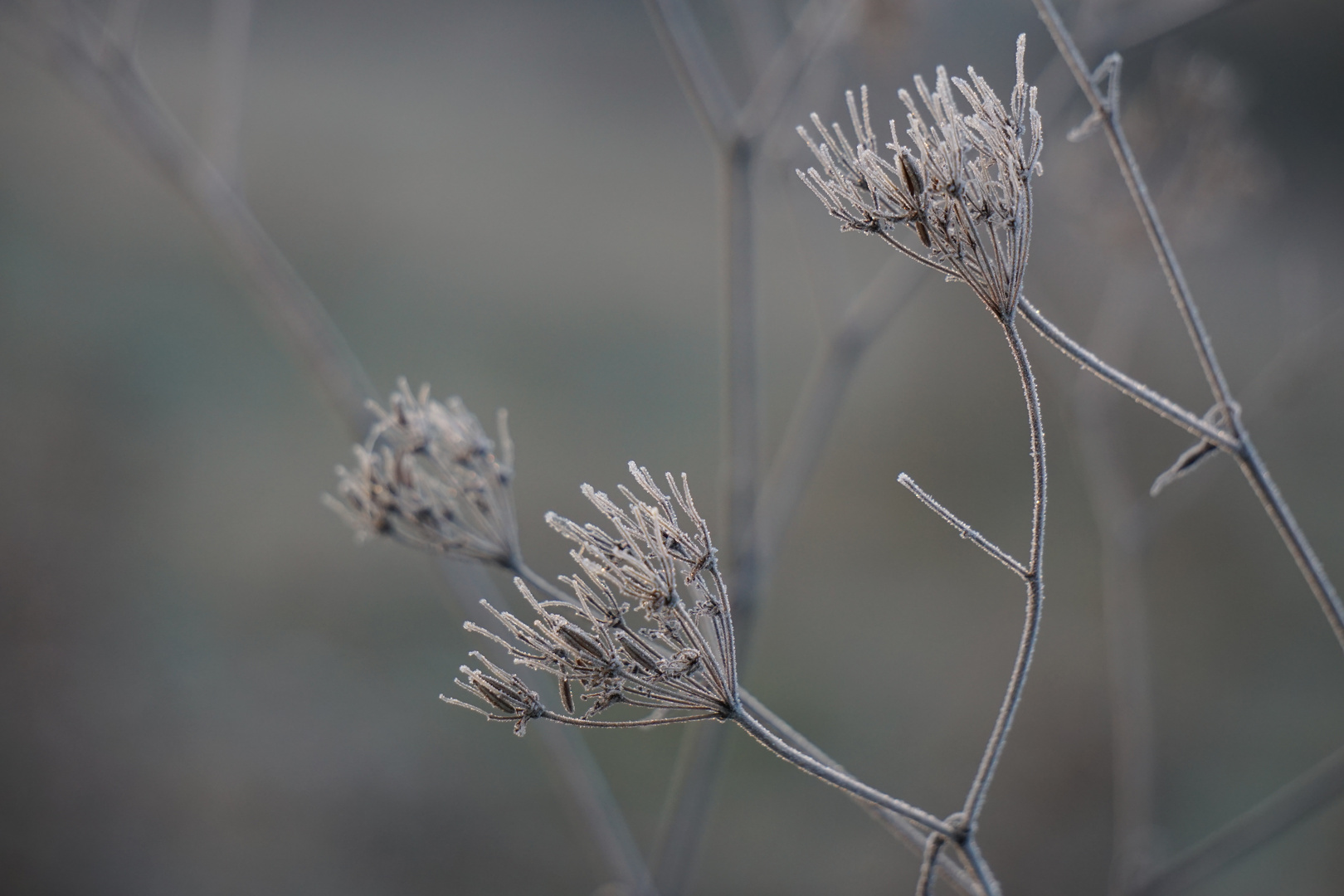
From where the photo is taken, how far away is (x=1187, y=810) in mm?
1875

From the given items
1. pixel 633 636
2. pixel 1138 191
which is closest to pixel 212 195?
pixel 633 636

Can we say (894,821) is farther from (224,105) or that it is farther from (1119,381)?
(224,105)

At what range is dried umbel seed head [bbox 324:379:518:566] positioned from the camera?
544mm

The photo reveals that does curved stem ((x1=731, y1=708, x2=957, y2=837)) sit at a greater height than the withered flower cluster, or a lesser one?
lesser

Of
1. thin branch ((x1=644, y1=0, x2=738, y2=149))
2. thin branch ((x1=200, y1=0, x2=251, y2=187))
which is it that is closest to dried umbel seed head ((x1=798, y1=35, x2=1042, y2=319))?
thin branch ((x1=644, y1=0, x2=738, y2=149))

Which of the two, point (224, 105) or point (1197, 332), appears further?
point (224, 105)

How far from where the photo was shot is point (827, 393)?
1.00m

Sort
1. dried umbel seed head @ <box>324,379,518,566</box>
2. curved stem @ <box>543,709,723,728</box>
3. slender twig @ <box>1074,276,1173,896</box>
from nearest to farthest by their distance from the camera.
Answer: curved stem @ <box>543,709,723,728</box> < dried umbel seed head @ <box>324,379,518,566</box> < slender twig @ <box>1074,276,1173,896</box>

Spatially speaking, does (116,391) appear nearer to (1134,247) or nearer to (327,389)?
(327,389)

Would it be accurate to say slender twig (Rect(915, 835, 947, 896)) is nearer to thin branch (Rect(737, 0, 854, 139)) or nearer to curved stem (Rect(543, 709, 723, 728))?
curved stem (Rect(543, 709, 723, 728))

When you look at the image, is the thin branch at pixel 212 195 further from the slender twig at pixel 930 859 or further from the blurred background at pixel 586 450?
the slender twig at pixel 930 859

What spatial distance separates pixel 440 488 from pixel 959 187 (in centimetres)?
38

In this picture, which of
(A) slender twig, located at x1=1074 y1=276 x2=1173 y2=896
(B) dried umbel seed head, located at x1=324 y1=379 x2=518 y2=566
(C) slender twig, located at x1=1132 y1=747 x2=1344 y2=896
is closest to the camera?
(B) dried umbel seed head, located at x1=324 y1=379 x2=518 y2=566

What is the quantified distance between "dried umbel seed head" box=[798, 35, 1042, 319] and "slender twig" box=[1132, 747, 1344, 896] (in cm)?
64
